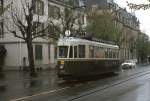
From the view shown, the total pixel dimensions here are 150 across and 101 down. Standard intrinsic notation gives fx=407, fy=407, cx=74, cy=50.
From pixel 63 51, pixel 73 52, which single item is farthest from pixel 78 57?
pixel 63 51

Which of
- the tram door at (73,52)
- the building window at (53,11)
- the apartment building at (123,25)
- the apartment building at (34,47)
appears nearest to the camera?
the tram door at (73,52)

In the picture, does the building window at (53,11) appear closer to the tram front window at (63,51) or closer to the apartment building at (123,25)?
the apartment building at (123,25)

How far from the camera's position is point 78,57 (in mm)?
29875

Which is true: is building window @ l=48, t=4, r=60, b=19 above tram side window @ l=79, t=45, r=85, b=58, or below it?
above

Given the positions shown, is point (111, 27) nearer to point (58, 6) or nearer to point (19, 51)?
point (58, 6)

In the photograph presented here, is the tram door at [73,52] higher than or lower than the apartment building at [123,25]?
lower

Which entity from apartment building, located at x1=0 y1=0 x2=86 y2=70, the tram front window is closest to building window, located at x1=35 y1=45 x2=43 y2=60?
apartment building, located at x1=0 y1=0 x2=86 y2=70

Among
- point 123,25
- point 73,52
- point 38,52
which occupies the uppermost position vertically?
point 123,25

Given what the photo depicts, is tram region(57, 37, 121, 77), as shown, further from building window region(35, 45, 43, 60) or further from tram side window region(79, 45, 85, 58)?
building window region(35, 45, 43, 60)

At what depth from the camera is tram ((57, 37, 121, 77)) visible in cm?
2917

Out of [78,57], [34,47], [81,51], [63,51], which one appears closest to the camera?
[63,51]

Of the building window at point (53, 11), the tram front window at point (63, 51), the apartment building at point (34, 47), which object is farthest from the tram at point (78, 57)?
the apartment building at point (34, 47)

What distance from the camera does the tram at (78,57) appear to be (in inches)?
1149

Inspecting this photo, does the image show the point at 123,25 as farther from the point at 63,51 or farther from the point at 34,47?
the point at 63,51
